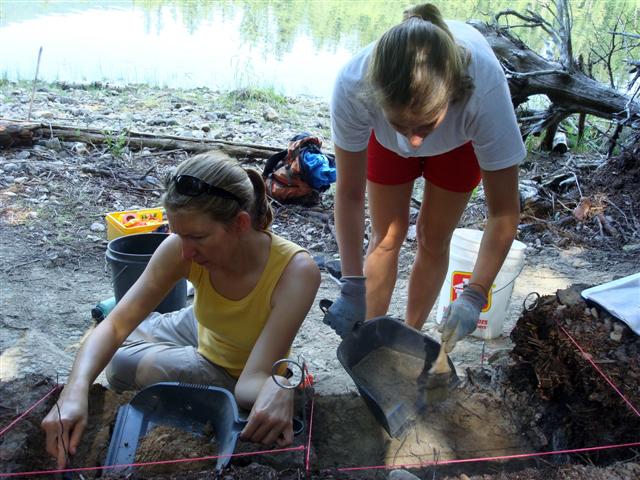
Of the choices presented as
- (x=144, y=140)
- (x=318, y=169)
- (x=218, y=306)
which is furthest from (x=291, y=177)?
(x=218, y=306)

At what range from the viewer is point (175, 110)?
694 cm

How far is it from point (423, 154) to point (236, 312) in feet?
2.58

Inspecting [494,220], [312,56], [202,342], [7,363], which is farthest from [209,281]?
[312,56]

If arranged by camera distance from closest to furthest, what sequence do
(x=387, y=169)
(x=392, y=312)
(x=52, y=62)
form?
1. (x=387, y=169)
2. (x=392, y=312)
3. (x=52, y=62)

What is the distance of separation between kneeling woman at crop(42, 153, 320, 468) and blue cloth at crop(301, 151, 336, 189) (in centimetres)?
243

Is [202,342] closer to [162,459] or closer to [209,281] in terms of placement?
[209,281]

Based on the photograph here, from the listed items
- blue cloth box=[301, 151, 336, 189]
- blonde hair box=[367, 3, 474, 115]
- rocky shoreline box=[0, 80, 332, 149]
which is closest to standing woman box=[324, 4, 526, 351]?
blonde hair box=[367, 3, 474, 115]

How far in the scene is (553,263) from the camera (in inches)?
148

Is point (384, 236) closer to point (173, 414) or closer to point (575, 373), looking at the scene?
point (575, 373)

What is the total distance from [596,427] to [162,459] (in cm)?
127

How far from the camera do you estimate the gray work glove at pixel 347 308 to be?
83.7 inches

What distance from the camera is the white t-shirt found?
5.75 feet

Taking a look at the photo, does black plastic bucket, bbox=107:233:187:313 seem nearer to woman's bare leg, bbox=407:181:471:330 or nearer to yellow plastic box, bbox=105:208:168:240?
yellow plastic box, bbox=105:208:168:240

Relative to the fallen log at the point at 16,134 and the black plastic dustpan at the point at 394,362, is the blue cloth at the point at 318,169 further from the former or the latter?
the black plastic dustpan at the point at 394,362
